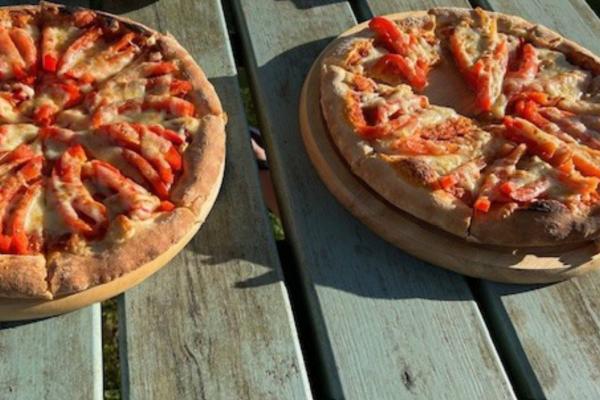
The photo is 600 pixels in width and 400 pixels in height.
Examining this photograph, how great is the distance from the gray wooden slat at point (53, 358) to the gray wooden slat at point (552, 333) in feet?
4.71

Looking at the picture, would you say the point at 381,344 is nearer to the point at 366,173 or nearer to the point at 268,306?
the point at 268,306

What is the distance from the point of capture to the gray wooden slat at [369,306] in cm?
257

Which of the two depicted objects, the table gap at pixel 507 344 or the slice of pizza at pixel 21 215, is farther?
the table gap at pixel 507 344

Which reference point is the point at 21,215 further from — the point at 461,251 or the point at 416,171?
the point at 461,251

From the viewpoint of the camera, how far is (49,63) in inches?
125

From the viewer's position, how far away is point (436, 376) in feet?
8.47

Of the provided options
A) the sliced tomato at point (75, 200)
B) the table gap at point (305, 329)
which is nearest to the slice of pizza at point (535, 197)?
the table gap at point (305, 329)

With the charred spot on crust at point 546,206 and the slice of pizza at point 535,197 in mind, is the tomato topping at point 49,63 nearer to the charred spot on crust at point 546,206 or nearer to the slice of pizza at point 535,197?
the slice of pizza at point 535,197

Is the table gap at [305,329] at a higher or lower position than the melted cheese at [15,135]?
lower

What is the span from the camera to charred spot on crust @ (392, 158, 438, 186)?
9.43ft

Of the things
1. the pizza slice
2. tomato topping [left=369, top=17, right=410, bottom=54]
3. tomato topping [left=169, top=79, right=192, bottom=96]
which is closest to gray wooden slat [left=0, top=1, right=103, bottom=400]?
tomato topping [left=169, top=79, right=192, bottom=96]

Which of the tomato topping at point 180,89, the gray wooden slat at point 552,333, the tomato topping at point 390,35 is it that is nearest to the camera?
the gray wooden slat at point 552,333

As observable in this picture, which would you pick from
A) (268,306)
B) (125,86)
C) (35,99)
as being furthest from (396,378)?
(35,99)

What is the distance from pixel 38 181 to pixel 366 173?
1.22m
